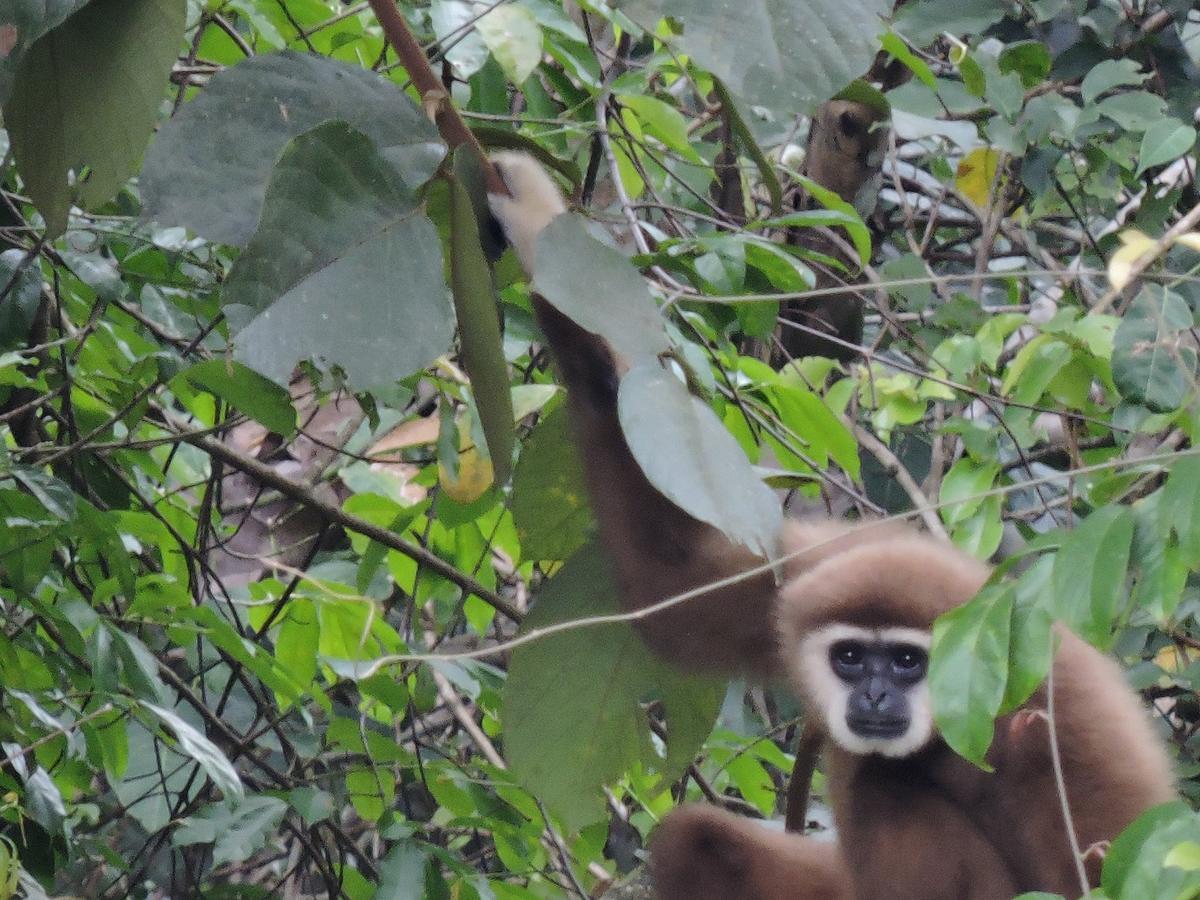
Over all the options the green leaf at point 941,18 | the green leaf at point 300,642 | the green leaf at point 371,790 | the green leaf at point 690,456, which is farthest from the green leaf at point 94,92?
the green leaf at point 941,18

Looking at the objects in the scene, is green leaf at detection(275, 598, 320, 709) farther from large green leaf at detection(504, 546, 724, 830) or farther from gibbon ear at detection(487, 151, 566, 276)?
gibbon ear at detection(487, 151, 566, 276)

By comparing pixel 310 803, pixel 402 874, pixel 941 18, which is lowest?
pixel 402 874

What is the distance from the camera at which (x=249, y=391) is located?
2111 millimetres

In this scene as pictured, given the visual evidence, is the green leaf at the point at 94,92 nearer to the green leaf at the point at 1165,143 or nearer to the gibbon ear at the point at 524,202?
the gibbon ear at the point at 524,202

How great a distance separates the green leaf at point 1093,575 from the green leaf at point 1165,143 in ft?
5.38

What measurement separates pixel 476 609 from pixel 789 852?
838mm

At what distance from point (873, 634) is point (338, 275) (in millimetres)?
1562

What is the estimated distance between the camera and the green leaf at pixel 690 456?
1.42m

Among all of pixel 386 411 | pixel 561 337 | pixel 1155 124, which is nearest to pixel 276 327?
pixel 561 337

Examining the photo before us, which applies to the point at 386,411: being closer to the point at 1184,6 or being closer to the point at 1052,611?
the point at 1052,611

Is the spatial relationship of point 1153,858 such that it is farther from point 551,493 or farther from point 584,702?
point 551,493

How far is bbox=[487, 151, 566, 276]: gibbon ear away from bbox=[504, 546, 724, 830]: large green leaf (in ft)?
1.95

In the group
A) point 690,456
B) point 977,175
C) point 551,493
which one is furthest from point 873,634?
point 977,175

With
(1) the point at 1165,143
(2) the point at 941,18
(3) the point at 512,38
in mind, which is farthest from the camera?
(2) the point at 941,18
